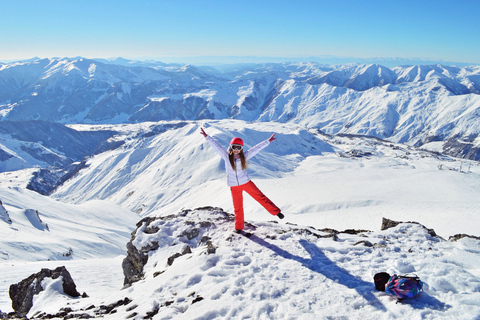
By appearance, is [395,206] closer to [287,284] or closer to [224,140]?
[287,284]

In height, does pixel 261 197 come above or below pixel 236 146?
below

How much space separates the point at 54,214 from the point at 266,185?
1771 inches

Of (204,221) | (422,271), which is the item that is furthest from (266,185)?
(422,271)

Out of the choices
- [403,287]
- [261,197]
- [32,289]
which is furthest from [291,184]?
[403,287]

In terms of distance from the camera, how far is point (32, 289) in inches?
474

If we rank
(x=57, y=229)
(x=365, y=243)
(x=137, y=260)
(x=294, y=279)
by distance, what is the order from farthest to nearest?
(x=57, y=229) → (x=137, y=260) → (x=365, y=243) → (x=294, y=279)

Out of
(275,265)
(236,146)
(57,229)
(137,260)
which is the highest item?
(236,146)

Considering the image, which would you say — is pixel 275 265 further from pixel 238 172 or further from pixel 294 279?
pixel 238 172

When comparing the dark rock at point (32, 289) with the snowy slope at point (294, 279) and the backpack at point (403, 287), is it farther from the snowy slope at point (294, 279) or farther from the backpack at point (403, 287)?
the backpack at point (403, 287)

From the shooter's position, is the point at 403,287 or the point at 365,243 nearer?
the point at 403,287

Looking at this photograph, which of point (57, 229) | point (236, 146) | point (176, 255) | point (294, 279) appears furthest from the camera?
point (57, 229)

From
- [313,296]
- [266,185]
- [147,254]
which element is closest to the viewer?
[313,296]

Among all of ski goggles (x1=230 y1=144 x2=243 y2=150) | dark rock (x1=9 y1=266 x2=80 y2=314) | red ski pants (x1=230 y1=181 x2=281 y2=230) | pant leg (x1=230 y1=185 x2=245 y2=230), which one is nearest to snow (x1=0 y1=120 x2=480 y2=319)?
dark rock (x1=9 y1=266 x2=80 y2=314)

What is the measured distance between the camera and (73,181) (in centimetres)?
15000
